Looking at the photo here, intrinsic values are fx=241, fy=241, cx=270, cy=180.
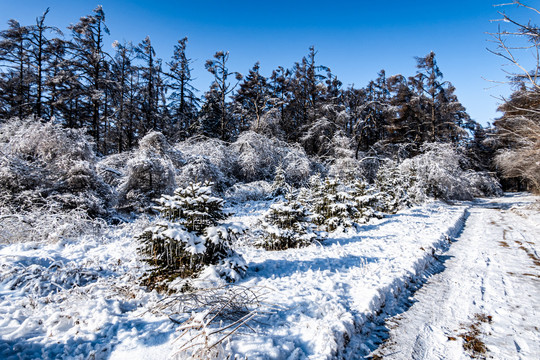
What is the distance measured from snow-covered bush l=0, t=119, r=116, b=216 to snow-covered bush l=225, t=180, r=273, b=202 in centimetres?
681

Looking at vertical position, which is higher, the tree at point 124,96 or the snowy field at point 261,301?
the tree at point 124,96

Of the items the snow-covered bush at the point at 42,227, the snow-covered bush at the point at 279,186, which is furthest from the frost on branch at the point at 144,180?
the snow-covered bush at the point at 279,186

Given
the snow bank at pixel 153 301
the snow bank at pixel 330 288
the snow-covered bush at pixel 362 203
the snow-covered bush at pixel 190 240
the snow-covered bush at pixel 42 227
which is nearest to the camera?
the snow bank at pixel 153 301

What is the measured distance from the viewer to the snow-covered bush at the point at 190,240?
163 inches

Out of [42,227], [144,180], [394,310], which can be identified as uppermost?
[144,180]

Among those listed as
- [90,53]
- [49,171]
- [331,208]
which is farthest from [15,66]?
[331,208]

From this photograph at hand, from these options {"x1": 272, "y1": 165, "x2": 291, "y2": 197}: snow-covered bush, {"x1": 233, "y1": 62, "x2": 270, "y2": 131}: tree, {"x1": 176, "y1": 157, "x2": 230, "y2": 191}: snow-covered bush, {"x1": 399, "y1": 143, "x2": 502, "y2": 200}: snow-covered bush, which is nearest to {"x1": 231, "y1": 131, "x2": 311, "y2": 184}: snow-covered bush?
{"x1": 272, "y1": 165, "x2": 291, "y2": 197}: snow-covered bush

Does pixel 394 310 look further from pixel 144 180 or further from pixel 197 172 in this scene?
pixel 197 172

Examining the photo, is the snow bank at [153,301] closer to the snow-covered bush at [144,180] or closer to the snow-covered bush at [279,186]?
the snow-covered bush at [144,180]

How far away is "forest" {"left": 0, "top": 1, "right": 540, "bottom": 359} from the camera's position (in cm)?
397

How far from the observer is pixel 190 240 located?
402 centimetres

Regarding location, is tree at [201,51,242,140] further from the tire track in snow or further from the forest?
the tire track in snow

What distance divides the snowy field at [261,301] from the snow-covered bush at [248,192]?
8.38 metres

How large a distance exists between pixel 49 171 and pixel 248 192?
9.46 metres
